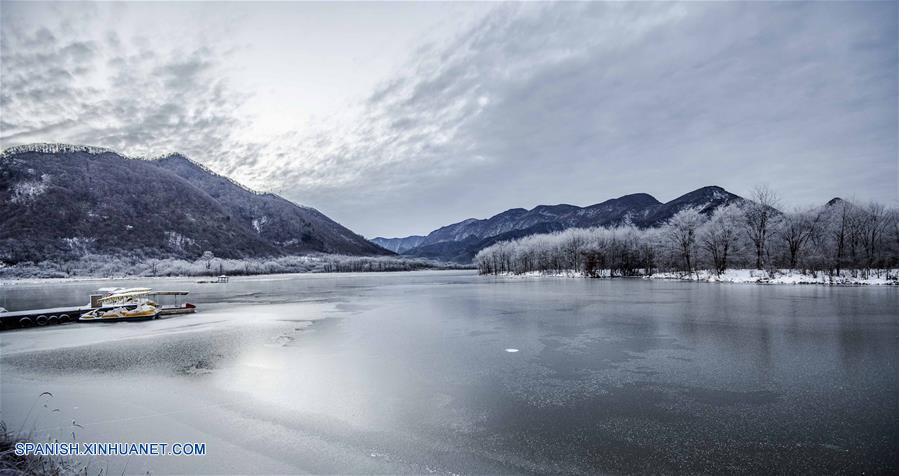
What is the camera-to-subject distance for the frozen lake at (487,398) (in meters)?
6.25

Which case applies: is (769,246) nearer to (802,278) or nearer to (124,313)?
(802,278)

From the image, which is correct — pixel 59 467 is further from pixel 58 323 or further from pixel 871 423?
pixel 58 323

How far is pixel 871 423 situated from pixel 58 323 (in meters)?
41.5

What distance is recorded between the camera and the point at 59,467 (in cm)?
599

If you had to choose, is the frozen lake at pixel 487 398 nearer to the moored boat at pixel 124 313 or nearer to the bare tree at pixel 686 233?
the moored boat at pixel 124 313

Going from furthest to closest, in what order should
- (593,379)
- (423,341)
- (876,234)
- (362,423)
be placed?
(876,234), (423,341), (593,379), (362,423)

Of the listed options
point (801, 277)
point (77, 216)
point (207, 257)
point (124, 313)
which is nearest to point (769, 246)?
point (801, 277)

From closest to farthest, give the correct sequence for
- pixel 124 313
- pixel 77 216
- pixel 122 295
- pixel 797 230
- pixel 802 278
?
pixel 124 313 → pixel 122 295 → pixel 802 278 → pixel 797 230 → pixel 77 216

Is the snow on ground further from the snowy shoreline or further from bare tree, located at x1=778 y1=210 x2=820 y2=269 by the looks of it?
bare tree, located at x1=778 y1=210 x2=820 y2=269

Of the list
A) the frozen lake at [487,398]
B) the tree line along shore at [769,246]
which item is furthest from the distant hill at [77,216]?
the tree line along shore at [769,246]

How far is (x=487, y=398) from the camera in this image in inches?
357

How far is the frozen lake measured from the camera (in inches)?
246

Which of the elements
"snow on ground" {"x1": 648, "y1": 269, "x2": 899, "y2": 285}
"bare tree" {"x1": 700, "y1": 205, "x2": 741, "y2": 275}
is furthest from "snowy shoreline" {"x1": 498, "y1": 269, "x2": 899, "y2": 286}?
"bare tree" {"x1": 700, "y1": 205, "x2": 741, "y2": 275}

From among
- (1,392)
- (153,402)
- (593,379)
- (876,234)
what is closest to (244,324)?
(1,392)
